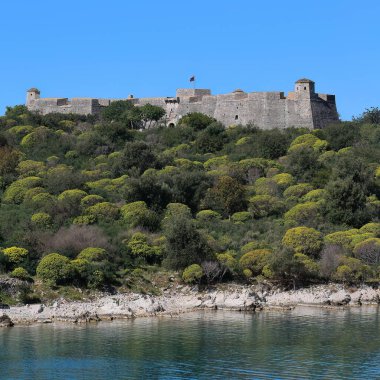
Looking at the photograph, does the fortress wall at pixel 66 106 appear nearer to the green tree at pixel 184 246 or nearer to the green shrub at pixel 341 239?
the green shrub at pixel 341 239

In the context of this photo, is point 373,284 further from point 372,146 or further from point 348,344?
point 372,146

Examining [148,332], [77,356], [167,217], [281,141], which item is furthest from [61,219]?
[281,141]

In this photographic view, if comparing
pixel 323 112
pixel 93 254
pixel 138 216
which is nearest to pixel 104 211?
pixel 138 216

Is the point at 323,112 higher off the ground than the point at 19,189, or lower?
higher

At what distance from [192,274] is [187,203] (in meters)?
13.3

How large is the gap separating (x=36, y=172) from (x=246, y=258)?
2044 cm

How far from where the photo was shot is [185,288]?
40188 millimetres

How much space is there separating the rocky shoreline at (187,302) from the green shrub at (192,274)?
15.4 inches

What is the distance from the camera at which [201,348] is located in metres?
29.4

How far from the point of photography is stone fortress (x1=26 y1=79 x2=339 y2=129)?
71.1 m

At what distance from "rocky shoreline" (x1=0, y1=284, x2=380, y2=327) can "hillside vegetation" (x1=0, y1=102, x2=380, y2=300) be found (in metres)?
0.94

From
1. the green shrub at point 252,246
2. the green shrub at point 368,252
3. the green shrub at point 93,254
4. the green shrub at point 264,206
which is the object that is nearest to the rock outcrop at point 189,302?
the green shrub at point 368,252

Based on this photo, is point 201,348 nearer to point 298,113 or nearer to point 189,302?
point 189,302

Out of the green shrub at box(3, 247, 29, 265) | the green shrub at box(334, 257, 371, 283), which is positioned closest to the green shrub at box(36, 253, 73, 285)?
the green shrub at box(3, 247, 29, 265)
